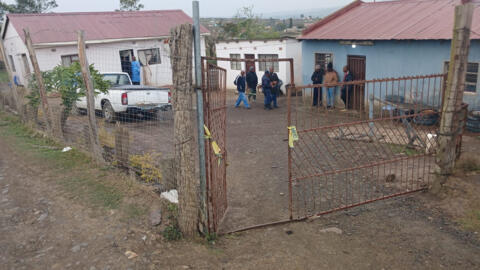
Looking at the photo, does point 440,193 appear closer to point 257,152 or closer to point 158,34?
point 257,152

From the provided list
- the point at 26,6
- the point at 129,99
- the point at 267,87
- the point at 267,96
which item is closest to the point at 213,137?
→ the point at 129,99

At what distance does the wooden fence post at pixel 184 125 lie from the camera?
13.1 feet

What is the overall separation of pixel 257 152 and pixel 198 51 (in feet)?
16.4

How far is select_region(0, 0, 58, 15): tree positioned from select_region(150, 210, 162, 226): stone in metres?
34.9

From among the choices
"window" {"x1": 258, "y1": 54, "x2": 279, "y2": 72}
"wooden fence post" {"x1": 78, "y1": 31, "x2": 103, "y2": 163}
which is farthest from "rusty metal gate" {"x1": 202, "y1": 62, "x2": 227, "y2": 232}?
"window" {"x1": 258, "y1": 54, "x2": 279, "y2": 72}

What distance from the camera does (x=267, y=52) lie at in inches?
709

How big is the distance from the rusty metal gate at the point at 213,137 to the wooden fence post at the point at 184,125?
182 millimetres

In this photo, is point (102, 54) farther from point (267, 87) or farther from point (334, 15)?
point (334, 15)

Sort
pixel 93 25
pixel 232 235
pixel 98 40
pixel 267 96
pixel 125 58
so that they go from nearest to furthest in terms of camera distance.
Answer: pixel 232 235, pixel 267 96, pixel 98 40, pixel 93 25, pixel 125 58

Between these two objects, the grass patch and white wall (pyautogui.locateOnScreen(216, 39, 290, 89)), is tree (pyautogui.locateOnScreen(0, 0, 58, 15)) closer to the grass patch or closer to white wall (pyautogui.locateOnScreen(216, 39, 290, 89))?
white wall (pyautogui.locateOnScreen(216, 39, 290, 89))

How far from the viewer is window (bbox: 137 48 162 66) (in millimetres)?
21406

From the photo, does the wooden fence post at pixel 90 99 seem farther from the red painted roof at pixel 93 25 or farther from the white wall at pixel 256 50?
the red painted roof at pixel 93 25

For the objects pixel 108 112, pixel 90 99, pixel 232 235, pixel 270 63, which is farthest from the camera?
pixel 270 63

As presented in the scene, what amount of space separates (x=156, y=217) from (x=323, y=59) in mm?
11720
